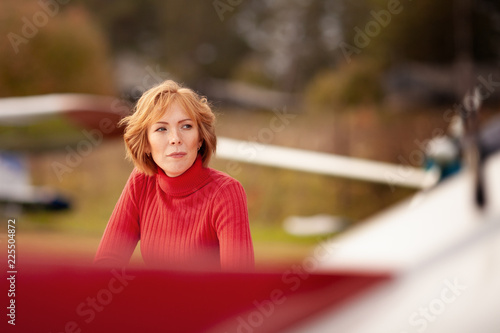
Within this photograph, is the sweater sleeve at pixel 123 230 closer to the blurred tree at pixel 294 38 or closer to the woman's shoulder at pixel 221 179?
the woman's shoulder at pixel 221 179

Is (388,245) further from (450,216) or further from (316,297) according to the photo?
(316,297)

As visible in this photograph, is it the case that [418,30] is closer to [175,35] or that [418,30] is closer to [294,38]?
[294,38]

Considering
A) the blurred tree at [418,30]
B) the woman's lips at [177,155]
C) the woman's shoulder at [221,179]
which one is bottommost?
the woman's shoulder at [221,179]

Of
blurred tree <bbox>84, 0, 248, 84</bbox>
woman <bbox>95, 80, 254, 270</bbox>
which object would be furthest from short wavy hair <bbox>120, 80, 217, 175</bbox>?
blurred tree <bbox>84, 0, 248, 84</bbox>

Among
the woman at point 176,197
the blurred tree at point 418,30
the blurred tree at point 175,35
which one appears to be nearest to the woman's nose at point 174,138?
the woman at point 176,197

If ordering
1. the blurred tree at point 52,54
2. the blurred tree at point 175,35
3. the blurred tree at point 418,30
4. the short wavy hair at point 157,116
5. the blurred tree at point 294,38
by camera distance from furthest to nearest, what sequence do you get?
the blurred tree at point 294,38
the blurred tree at point 175,35
the blurred tree at point 52,54
the blurred tree at point 418,30
the short wavy hair at point 157,116

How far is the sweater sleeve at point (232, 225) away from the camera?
146mm

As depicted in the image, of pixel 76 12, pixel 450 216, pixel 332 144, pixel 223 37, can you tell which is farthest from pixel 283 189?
pixel 450 216

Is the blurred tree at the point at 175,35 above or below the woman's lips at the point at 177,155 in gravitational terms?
above

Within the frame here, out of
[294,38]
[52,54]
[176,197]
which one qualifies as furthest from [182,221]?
[294,38]

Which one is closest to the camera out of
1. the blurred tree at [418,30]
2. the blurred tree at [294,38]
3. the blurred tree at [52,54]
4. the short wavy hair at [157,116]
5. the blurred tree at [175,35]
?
the short wavy hair at [157,116]

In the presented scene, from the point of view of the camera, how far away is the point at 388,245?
0.71 m

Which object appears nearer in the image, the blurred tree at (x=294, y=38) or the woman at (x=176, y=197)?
the woman at (x=176, y=197)

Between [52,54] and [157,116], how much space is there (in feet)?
13.2
